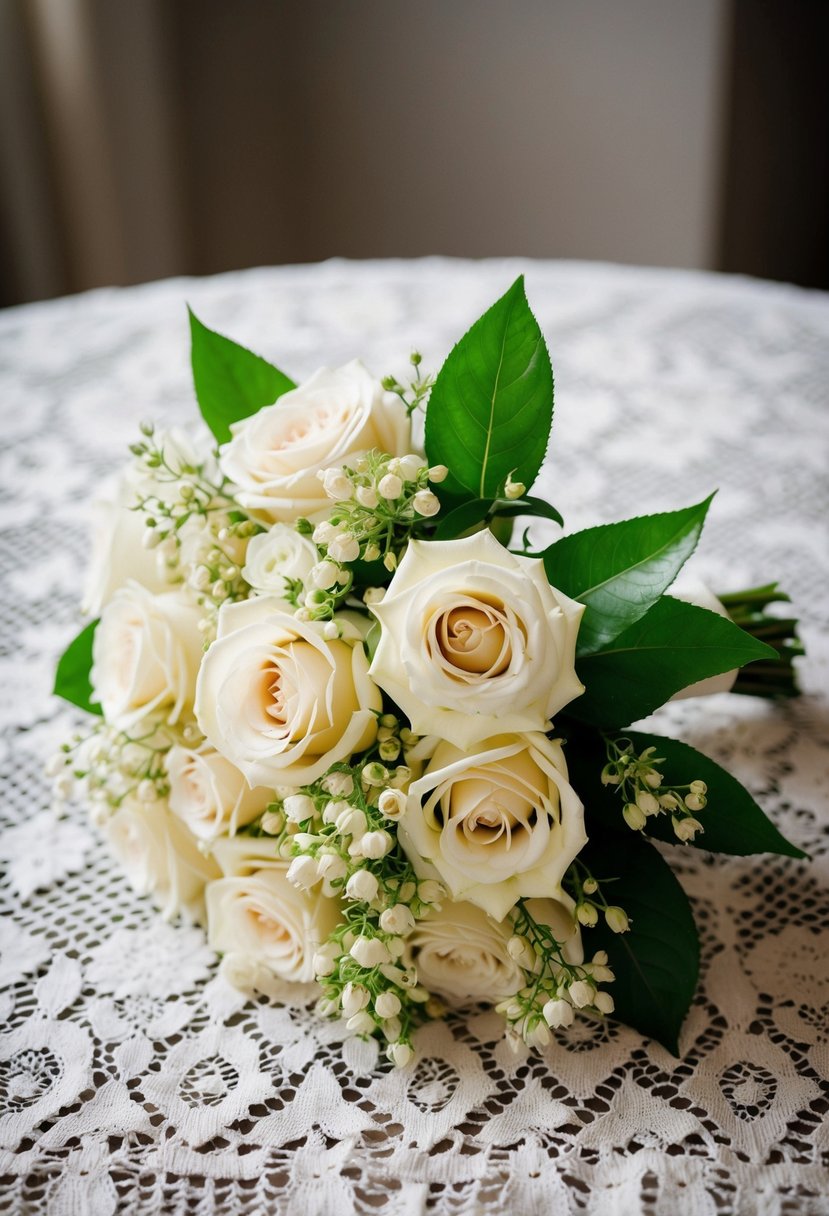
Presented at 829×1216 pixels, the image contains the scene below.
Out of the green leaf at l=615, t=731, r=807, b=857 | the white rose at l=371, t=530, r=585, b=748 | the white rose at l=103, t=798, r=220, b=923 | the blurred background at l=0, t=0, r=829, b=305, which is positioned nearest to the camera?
the white rose at l=371, t=530, r=585, b=748

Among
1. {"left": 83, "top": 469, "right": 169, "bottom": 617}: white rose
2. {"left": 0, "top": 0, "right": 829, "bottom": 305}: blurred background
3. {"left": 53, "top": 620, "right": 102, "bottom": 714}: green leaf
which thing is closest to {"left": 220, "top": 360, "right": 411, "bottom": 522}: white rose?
{"left": 83, "top": 469, "right": 169, "bottom": 617}: white rose

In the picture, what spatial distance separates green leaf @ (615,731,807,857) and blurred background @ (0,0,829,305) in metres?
2.47

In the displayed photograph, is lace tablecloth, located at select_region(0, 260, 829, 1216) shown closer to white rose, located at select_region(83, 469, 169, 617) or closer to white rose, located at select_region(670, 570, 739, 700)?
white rose, located at select_region(670, 570, 739, 700)

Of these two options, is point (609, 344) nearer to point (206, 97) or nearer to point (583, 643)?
point (583, 643)

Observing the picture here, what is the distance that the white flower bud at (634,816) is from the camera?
2.14 ft

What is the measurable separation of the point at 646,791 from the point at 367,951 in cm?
19

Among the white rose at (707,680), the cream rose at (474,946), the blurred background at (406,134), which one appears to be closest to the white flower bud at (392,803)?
the cream rose at (474,946)

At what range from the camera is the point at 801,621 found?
1129mm

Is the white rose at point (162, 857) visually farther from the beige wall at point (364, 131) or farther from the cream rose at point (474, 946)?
the beige wall at point (364, 131)

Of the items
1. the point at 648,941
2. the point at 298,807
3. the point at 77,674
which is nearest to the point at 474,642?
the point at 298,807

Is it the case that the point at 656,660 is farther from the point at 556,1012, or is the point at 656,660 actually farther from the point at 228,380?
the point at 228,380

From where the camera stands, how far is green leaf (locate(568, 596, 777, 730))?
669mm

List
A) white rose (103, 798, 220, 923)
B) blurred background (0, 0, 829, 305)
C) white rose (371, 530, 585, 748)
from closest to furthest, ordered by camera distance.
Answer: white rose (371, 530, 585, 748) < white rose (103, 798, 220, 923) < blurred background (0, 0, 829, 305)

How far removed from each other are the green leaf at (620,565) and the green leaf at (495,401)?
0.07 metres
